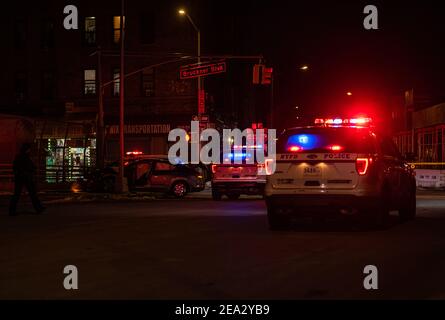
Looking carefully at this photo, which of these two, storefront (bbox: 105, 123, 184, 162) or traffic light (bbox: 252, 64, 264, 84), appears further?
storefront (bbox: 105, 123, 184, 162)

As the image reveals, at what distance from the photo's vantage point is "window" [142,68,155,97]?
1875 inches

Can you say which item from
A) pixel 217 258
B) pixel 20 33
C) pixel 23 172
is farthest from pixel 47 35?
pixel 217 258

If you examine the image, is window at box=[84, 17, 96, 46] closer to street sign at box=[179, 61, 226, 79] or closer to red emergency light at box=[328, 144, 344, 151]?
street sign at box=[179, 61, 226, 79]

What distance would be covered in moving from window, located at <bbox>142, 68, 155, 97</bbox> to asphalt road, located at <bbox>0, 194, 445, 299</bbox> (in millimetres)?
31322

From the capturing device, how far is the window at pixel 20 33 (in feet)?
162

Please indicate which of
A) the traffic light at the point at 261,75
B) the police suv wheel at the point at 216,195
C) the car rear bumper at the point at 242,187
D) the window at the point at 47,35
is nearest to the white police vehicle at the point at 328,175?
the car rear bumper at the point at 242,187

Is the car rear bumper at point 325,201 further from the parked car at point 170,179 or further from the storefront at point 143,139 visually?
the storefront at point 143,139

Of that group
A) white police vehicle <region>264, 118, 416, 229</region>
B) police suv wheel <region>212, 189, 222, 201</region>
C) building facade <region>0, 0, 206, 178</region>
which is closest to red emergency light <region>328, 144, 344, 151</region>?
white police vehicle <region>264, 118, 416, 229</region>

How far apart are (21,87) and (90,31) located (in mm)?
6273

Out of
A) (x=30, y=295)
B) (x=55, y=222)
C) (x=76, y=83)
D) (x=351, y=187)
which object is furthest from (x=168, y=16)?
(x=30, y=295)

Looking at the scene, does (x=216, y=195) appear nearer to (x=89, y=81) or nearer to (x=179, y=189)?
(x=179, y=189)

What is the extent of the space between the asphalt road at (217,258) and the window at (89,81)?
106 ft

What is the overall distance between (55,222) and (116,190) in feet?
37.5

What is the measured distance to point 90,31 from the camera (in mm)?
48469
